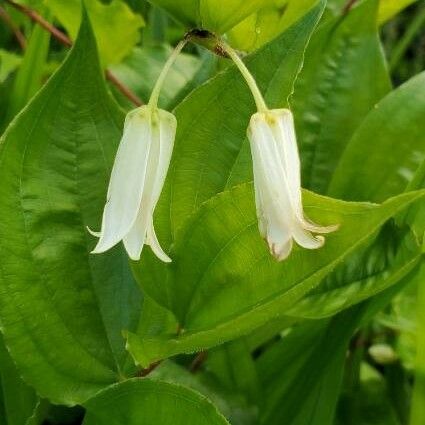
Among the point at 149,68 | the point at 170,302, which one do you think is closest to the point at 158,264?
the point at 170,302

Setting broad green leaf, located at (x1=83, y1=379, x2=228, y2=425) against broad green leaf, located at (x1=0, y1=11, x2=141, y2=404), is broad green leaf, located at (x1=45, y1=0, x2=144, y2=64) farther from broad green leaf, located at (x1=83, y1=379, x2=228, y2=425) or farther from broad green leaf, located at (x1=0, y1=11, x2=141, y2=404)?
broad green leaf, located at (x1=83, y1=379, x2=228, y2=425)

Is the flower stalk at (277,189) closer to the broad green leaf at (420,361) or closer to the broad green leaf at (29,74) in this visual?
the broad green leaf at (420,361)

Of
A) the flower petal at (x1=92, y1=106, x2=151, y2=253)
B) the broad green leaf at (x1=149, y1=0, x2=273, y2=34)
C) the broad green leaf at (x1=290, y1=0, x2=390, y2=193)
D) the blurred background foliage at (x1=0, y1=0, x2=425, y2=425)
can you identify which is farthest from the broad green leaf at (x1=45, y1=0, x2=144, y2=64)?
the flower petal at (x1=92, y1=106, x2=151, y2=253)

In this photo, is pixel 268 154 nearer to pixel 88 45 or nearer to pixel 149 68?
pixel 88 45

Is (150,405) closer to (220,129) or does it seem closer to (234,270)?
(234,270)

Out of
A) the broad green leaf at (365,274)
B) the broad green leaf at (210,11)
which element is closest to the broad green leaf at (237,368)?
the broad green leaf at (365,274)

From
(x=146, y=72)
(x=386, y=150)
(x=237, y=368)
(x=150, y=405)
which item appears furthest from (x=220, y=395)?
(x=146, y=72)
